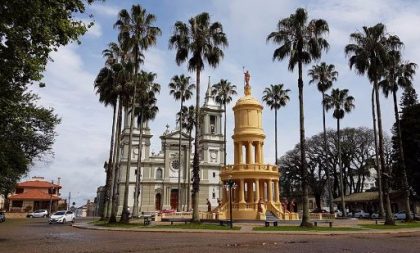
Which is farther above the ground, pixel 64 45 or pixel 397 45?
pixel 397 45

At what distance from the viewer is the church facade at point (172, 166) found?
276 feet

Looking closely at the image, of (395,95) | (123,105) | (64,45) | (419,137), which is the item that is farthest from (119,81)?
(419,137)

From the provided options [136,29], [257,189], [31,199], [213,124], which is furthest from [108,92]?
[31,199]

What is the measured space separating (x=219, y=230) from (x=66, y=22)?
1706cm

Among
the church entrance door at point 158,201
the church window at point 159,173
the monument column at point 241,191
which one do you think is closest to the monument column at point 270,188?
the monument column at point 241,191

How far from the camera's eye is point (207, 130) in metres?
89.9

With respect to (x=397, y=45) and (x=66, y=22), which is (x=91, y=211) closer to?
(x=397, y=45)

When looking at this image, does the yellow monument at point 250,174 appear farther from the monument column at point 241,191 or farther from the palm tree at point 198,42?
the palm tree at point 198,42

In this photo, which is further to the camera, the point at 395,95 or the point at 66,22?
the point at 395,95

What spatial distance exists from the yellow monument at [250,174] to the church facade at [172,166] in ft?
121

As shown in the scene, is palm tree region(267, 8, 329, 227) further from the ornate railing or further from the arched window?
the arched window

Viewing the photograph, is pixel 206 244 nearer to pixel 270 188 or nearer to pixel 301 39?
pixel 301 39

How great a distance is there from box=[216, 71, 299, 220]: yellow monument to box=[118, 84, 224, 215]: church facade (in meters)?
37.0

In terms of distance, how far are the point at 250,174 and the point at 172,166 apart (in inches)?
1849
